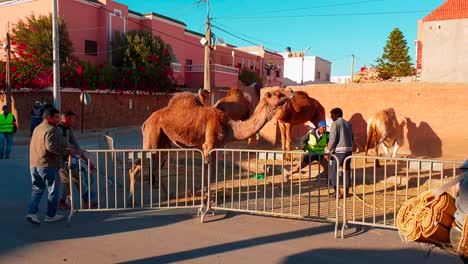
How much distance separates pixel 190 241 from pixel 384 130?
6801 millimetres

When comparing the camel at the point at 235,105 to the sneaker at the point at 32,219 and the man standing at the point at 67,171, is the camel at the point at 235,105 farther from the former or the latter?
the sneaker at the point at 32,219

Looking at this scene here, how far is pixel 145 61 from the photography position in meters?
30.8

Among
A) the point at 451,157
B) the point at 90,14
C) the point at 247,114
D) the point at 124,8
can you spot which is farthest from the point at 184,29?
the point at 451,157

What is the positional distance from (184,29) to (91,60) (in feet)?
37.4

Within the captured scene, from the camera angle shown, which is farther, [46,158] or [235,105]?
[235,105]

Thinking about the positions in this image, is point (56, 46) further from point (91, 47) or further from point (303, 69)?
point (303, 69)

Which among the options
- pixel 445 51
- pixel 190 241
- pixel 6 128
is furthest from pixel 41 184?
pixel 445 51

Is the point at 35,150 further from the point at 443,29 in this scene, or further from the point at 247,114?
the point at 443,29

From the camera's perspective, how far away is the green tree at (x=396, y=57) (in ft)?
121

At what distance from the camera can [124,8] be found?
3212cm

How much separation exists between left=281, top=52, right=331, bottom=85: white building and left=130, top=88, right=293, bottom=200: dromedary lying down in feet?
146

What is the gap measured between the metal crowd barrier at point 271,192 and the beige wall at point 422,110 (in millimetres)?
3126

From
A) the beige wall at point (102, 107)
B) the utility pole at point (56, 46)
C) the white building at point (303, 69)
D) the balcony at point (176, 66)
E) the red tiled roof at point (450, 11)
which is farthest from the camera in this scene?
the white building at point (303, 69)

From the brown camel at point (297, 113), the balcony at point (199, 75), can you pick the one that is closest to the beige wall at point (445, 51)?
the brown camel at point (297, 113)
